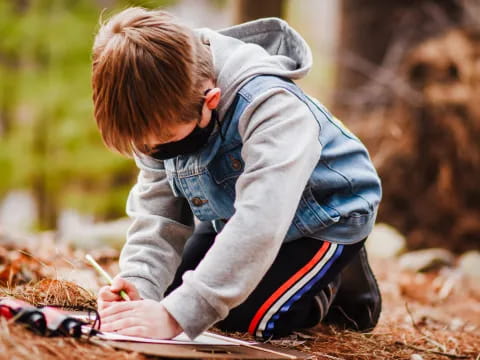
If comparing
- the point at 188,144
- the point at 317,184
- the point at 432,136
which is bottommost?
the point at 432,136

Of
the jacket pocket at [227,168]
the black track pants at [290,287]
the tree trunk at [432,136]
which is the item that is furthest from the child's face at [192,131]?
the tree trunk at [432,136]

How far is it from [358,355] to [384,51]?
439 centimetres

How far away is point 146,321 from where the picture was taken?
1.61 metres

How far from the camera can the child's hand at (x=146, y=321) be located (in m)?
1.60

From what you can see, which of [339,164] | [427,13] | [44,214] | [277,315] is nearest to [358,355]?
[277,315]

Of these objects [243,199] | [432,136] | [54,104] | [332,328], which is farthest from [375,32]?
[243,199]

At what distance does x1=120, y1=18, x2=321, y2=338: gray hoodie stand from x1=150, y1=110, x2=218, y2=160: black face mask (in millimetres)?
59

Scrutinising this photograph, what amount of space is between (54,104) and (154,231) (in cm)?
498

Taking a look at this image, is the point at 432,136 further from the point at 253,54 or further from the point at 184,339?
the point at 184,339

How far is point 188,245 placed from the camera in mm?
2336

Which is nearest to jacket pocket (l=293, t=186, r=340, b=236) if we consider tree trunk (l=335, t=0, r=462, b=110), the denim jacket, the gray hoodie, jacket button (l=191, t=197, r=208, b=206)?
the denim jacket

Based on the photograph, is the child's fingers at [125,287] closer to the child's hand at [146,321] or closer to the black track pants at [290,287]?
the child's hand at [146,321]

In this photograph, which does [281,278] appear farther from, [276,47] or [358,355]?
[276,47]

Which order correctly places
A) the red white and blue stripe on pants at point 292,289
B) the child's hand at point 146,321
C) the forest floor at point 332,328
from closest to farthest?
1. the forest floor at point 332,328
2. the child's hand at point 146,321
3. the red white and blue stripe on pants at point 292,289
